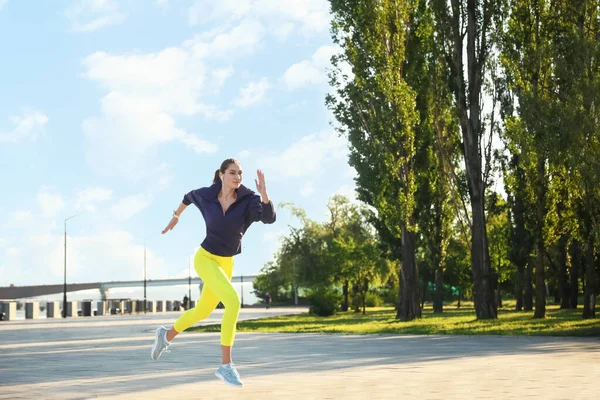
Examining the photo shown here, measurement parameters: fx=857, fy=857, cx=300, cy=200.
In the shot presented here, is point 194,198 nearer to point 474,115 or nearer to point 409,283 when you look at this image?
point 474,115

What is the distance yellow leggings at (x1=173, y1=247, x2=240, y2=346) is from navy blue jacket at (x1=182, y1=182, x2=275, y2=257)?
10 centimetres

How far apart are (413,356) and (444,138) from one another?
24.9m

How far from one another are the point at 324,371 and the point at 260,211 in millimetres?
3313

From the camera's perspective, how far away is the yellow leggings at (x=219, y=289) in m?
8.86

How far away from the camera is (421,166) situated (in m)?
35.7

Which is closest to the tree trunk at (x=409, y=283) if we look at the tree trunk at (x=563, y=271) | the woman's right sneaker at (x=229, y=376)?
the tree trunk at (x=563, y=271)

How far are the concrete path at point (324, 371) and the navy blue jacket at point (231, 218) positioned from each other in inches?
60.2

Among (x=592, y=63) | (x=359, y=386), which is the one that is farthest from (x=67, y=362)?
(x=592, y=63)

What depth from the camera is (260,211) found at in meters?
9.11

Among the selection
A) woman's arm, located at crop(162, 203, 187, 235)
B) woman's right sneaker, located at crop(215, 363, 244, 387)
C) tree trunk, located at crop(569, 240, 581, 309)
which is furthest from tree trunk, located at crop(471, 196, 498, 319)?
woman's right sneaker, located at crop(215, 363, 244, 387)

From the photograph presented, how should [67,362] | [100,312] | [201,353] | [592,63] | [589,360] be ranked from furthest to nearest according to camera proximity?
Result: [100,312] → [592,63] → [201,353] → [67,362] → [589,360]

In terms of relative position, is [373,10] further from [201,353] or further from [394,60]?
[201,353]

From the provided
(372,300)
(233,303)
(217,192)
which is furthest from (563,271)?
(233,303)

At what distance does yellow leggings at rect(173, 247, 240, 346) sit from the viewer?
29.1 feet
